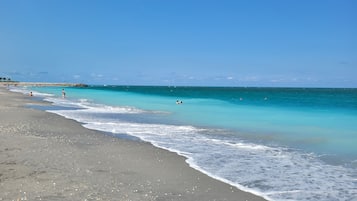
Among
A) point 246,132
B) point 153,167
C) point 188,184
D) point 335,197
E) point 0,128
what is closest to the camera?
point 335,197

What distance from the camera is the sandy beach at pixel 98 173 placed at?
8266 millimetres

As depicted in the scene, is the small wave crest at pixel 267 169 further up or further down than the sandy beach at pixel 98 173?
further down

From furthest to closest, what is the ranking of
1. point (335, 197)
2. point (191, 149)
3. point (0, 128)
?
1. point (0, 128)
2. point (191, 149)
3. point (335, 197)

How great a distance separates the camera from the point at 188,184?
935 cm

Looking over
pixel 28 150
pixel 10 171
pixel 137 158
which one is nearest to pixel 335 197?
pixel 137 158

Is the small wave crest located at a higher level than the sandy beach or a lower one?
lower

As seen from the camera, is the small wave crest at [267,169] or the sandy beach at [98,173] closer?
the sandy beach at [98,173]

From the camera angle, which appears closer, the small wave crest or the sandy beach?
the sandy beach

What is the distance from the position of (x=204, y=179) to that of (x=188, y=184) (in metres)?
0.70

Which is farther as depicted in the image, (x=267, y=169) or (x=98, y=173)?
(x=267, y=169)

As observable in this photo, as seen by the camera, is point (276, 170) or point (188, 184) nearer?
point (188, 184)

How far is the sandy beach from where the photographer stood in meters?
A: 8.27

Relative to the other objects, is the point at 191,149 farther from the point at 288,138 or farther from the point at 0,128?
the point at 0,128

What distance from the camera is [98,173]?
10.1 m
